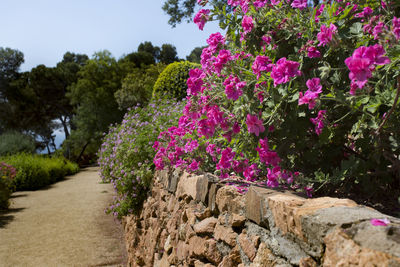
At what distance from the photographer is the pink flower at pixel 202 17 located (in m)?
2.28

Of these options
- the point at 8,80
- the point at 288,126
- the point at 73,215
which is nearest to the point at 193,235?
the point at 288,126

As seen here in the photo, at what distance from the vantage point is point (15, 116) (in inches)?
Result: 1112

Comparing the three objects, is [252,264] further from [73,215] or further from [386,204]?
[73,215]

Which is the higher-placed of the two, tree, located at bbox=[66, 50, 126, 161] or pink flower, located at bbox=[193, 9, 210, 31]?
tree, located at bbox=[66, 50, 126, 161]

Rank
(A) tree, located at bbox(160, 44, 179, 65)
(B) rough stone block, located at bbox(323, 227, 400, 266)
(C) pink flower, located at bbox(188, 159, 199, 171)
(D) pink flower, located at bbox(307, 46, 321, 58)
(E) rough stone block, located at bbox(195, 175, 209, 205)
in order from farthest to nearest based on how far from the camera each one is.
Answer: (A) tree, located at bbox(160, 44, 179, 65) < (C) pink flower, located at bbox(188, 159, 199, 171) < (E) rough stone block, located at bbox(195, 175, 209, 205) < (D) pink flower, located at bbox(307, 46, 321, 58) < (B) rough stone block, located at bbox(323, 227, 400, 266)

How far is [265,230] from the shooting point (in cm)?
160

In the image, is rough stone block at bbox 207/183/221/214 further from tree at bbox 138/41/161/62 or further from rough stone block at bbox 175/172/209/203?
tree at bbox 138/41/161/62

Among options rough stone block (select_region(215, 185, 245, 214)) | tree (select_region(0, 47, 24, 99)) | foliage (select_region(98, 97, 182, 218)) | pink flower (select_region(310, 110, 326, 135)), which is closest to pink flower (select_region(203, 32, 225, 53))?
pink flower (select_region(310, 110, 326, 135))

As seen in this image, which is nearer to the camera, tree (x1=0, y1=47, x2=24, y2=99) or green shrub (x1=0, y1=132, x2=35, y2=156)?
green shrub (x1=0, y1=132, x2=35, y2=156)

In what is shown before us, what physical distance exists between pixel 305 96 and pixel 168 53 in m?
37.2

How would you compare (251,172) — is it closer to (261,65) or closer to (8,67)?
(261,65)

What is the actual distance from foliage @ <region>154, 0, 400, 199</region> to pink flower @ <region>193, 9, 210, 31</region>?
4 cm

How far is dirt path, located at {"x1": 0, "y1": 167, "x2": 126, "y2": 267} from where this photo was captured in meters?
5.36

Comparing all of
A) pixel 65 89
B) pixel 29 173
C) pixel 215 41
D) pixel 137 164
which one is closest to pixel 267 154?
pixel 215 41
